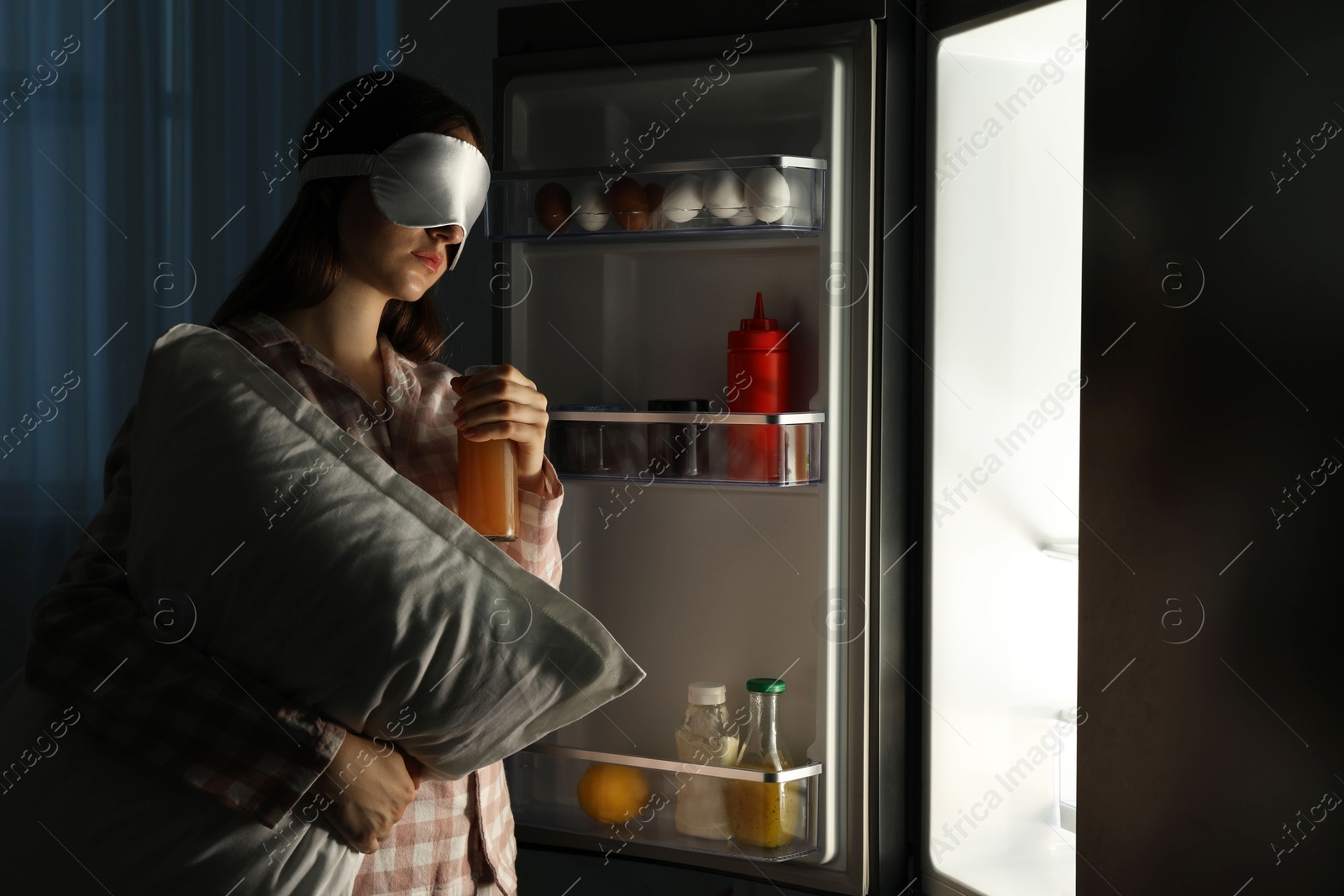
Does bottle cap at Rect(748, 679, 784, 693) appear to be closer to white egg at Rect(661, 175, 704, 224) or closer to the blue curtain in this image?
white egg at Rect(661, 175, 704, 224)

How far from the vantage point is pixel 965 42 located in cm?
134

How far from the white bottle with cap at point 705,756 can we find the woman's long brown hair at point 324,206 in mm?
783

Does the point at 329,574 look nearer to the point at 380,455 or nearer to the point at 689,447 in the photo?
the point at 380,455

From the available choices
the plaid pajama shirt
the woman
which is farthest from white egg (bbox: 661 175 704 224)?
the plaid pajama shirt

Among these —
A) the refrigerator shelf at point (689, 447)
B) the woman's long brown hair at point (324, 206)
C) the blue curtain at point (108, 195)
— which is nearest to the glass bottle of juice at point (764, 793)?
the refrigerator shelf at point (689, 447)

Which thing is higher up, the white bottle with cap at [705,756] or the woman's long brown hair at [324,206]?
the woman's long brown hair at [324,206]

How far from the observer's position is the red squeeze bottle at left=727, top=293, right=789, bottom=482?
141 centimetres

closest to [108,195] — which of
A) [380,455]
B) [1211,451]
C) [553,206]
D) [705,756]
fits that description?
[553,206]

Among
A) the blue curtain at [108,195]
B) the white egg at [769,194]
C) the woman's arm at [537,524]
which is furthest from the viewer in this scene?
the blue curtain at [108,195]

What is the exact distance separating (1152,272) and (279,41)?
6.00ft

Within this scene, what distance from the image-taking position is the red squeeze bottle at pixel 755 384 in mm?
1406

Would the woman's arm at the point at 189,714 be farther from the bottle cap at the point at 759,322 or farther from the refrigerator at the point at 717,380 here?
the bottle cap at the point at 759,322

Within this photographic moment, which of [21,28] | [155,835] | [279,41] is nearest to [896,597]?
[155,835]

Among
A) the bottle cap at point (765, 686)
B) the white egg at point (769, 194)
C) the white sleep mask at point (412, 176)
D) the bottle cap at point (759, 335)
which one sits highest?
the white egg at point (769, 194)
